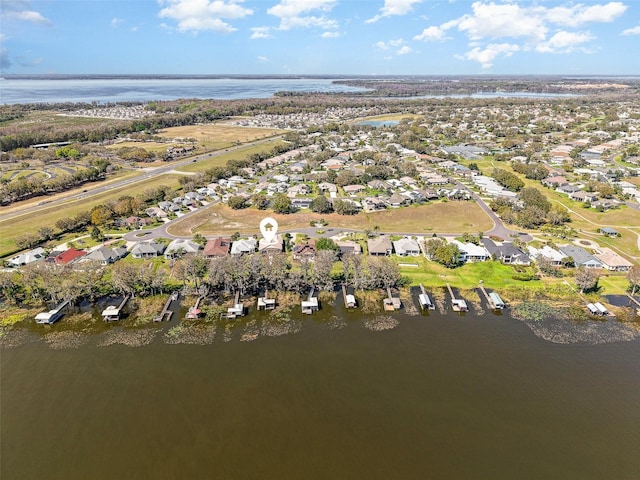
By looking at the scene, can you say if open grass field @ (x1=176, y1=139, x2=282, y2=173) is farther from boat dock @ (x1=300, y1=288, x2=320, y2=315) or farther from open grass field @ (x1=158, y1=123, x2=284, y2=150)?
boat dock @ (x1=300, y1=288, x2=320, y2=315)

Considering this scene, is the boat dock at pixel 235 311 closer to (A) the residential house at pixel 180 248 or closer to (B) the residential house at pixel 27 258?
(A) the residential house at pixel 180 248

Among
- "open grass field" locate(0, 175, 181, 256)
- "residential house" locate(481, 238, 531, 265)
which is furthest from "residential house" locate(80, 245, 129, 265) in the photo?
"residential house" locate(481, 238, 531, 265)

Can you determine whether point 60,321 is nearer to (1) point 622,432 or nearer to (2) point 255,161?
(1) point 622,432

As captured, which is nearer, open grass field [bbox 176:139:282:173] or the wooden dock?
Answer: the wooden dock

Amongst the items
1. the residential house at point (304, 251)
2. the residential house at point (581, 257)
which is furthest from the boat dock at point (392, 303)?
the residential house at point (581, 257)

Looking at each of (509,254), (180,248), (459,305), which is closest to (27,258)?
(180,248)

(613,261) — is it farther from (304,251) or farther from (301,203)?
(301,203)

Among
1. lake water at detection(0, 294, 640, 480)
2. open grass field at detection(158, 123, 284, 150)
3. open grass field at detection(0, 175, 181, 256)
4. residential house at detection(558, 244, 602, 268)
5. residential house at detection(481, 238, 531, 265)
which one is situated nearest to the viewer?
lake water at detection(0, 294, 640, 480)
